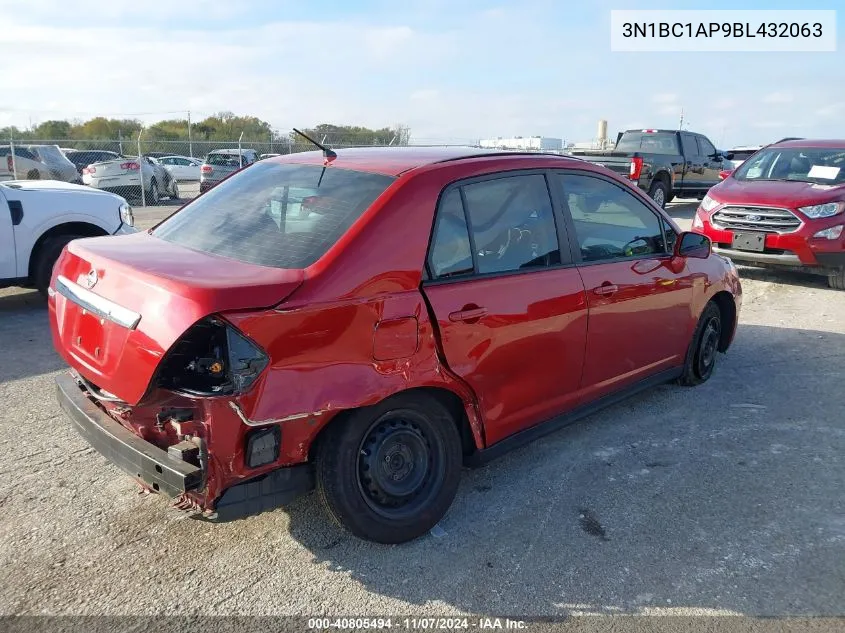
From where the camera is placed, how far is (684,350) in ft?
16.2

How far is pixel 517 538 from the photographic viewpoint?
328cm

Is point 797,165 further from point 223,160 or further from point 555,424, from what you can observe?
point 223,160

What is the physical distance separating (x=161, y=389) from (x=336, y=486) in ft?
2.64

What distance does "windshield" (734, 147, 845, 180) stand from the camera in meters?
8.92

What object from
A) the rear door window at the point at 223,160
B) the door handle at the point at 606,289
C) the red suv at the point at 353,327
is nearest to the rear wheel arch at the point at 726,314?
the red suv at the point at 353,327

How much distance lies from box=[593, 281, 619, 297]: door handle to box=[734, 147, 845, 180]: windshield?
6346mm

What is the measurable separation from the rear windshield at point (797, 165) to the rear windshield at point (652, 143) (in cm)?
678

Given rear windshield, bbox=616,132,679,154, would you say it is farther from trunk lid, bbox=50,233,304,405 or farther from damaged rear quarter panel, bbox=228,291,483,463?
trunk lid, bbox=50,233,304,405

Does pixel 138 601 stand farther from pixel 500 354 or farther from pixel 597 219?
pixel 597 219

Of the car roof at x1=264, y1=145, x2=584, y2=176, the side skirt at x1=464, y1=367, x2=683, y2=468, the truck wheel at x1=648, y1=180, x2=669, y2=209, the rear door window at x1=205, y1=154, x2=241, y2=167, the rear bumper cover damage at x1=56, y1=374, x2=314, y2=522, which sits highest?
the rear door window at x1=205, y1=154, x2=241, y2=167

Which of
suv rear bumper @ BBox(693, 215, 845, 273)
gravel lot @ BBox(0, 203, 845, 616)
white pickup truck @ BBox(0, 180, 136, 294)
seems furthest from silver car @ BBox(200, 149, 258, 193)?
gravel lot @ BBox(0, 203, 845, 616)

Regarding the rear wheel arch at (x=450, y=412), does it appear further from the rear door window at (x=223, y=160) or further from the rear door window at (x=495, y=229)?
the rear door window at (x=223, y=160)

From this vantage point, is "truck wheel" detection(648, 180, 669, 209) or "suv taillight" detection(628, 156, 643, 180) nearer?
"suv taillight" detection(628, 156, 643, 180)

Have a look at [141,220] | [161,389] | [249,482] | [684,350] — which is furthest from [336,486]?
[141,220]
